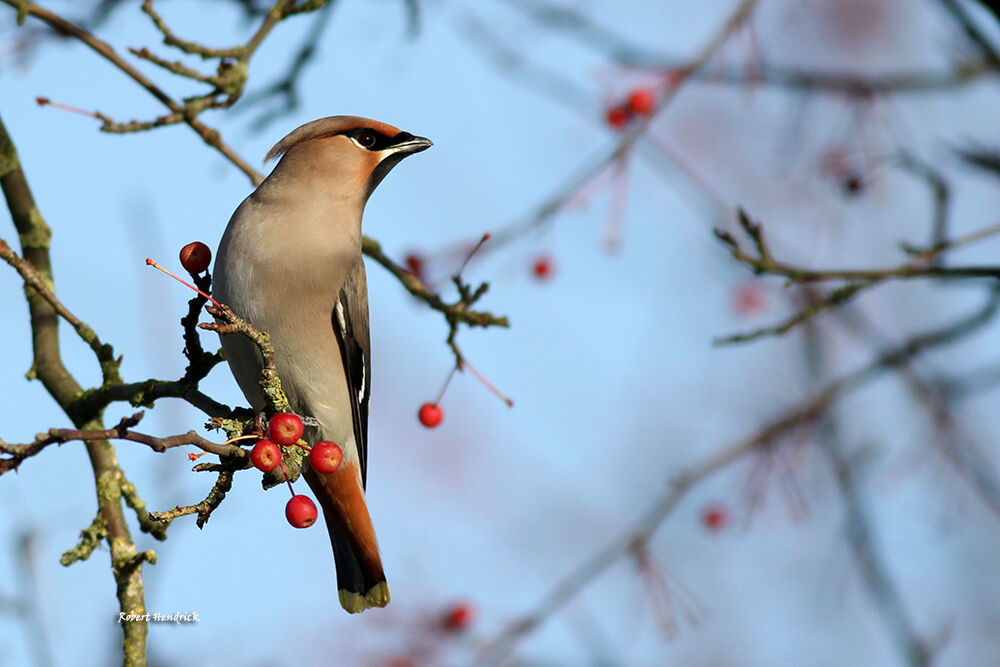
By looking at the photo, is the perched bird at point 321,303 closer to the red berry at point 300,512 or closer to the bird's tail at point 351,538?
the bird's tail at point 351,538

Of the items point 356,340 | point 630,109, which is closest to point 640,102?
point 630,109

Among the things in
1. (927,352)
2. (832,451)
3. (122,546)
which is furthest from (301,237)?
(832,451)

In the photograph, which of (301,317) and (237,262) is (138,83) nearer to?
(237,262)

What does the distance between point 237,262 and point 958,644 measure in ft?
26.5

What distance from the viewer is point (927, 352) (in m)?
4.45

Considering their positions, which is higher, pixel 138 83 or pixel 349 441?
pixel 138 83

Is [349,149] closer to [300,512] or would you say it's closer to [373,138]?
[373,138]

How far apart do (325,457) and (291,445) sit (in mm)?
240

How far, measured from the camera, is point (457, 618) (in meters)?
4.98

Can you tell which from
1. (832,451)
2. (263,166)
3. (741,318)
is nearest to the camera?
(263,166)

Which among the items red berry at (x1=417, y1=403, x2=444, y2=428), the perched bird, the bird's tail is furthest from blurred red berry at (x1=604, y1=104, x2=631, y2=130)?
the bird's tail

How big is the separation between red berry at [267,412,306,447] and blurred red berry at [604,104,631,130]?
2649 mm

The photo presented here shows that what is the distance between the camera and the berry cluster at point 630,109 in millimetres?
4766

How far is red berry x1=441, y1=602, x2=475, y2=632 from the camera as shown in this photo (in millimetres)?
4977
